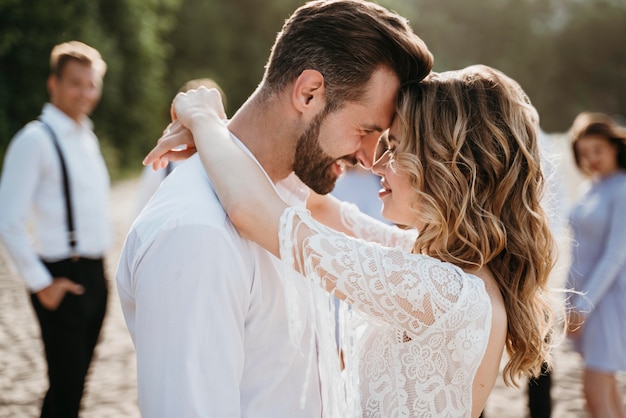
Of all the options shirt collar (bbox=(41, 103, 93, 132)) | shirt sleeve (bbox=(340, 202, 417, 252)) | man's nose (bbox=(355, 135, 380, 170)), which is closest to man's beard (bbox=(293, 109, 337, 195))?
man's nose (bbox=(355, 135, 380, 170))

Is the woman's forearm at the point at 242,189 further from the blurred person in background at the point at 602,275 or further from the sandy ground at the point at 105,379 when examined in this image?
the sandy ground at the point at 105,379

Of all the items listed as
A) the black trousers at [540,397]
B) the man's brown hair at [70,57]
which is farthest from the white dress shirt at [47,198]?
the black trousers at [540,397]

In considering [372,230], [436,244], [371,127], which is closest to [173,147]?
[371,127]

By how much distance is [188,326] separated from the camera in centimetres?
154

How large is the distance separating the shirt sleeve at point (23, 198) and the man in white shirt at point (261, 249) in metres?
2.12

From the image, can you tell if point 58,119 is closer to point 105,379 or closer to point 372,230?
point 372,230

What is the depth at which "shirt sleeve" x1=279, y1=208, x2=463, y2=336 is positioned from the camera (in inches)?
71.1

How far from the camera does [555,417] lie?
15.5ft

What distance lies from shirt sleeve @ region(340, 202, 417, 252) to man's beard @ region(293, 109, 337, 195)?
0.72 metres

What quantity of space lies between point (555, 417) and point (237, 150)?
3837 mm

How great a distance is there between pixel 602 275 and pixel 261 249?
2991mm

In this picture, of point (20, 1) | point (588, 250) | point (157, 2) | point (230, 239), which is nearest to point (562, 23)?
point (157, 2)

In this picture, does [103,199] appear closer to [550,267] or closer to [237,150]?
[237,150]

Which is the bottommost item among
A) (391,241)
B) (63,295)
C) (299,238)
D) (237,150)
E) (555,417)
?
(555,417)
